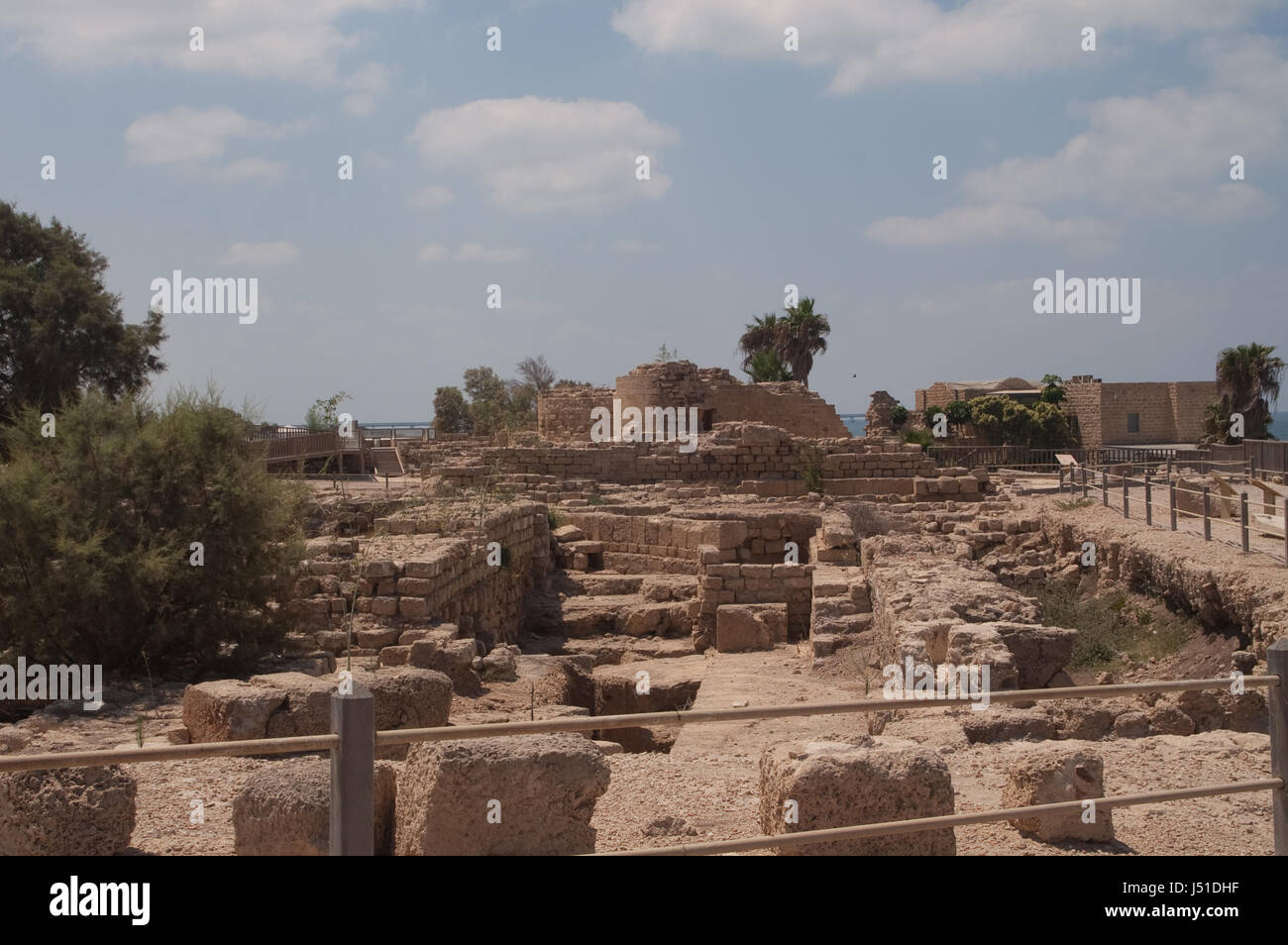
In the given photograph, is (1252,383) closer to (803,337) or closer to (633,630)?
(803,337)

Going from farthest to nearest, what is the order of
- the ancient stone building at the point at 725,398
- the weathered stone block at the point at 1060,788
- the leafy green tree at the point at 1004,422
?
1. the leafy green tree at the point at 1004,422
2. the ancient stone building at the point at 725,398
3. the weathered stone block at the point at 1060,788

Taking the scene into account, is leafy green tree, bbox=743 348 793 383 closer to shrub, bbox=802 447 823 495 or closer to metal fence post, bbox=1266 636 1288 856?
shrub, bbox=802 447 823 495

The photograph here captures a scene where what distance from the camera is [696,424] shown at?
28375 mm

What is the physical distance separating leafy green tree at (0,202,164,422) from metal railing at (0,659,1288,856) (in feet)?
75.1

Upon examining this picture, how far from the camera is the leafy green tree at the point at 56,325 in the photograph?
80.2 ft

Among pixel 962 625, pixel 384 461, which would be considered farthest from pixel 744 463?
pixel 962 625

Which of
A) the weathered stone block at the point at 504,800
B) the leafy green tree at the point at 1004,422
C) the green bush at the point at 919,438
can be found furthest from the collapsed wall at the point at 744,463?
the leafy green tree at the point at 1004,422

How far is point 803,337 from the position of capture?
149 feet

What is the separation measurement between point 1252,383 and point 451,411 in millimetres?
31202

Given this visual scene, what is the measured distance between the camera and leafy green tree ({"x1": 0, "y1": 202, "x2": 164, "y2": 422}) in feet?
80.2

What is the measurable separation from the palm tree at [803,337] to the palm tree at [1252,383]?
1487 cm

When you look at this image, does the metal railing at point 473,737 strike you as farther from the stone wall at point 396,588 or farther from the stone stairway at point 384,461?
the stone stairway at point 384,461

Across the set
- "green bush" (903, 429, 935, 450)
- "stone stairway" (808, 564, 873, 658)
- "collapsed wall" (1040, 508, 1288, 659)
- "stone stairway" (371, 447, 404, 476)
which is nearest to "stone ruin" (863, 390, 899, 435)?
"green bush" (903, 429, 935, 450)

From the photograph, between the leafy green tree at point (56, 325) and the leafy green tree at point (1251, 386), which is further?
the leafy green tree at point (1251, 386)
